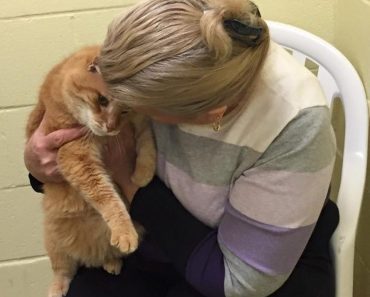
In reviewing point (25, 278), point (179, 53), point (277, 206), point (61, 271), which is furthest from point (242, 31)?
point (25, 278)

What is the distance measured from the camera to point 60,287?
1.40 meters

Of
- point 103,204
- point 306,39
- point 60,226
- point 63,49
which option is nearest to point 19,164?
point 63,49

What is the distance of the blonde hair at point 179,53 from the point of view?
859 millimetres

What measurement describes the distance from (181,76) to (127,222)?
0.40 metres

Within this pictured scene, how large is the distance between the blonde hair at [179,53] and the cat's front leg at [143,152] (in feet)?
0.86

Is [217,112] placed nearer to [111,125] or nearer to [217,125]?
[217,125]

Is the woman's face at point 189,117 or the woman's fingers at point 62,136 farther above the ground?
the woman's face at point 189,117

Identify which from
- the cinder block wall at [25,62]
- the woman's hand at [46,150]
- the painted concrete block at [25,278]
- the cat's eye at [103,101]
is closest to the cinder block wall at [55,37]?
the cinder block wall at [25,62]

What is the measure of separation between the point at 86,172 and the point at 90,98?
0.54ft

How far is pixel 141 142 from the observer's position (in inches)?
46.9

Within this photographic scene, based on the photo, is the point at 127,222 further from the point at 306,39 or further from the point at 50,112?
the point at 306,39

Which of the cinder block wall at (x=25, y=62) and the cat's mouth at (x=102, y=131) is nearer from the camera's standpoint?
the cat's mouth at (x=102, y=131)

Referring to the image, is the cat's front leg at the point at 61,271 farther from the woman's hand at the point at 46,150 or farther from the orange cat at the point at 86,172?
the woman's hand at the point at 46,150

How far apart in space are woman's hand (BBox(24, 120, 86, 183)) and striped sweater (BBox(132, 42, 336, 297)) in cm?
19
